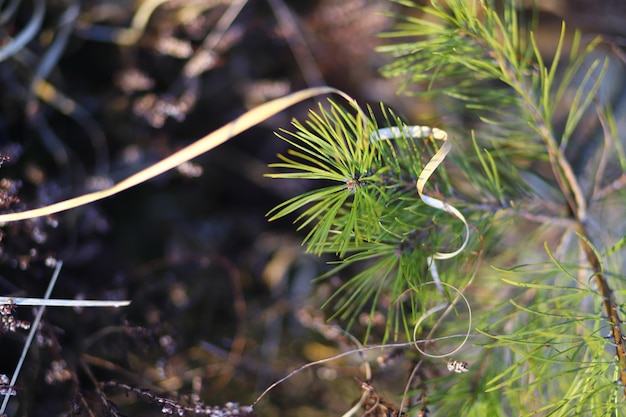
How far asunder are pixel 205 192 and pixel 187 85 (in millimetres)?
244

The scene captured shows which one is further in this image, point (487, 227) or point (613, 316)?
point (487, 227)

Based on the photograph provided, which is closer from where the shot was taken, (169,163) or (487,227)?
(169,163)

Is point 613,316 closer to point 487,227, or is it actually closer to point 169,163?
point 487,227

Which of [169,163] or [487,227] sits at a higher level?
[487,227]

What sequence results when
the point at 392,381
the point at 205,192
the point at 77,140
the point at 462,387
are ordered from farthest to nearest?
1. the point at 205,192
2. the point at 77,140
3. the point at 392,381
4. the point at 462,387

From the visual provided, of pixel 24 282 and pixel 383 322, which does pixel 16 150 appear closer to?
pixel 24 282

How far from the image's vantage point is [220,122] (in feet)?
3.65

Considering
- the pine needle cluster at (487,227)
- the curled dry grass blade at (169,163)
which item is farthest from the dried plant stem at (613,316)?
the curled dry grass blade at (169,163)

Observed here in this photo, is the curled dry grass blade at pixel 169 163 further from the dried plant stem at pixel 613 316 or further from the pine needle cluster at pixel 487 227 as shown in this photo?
the dried plant stem at pixel 613 316

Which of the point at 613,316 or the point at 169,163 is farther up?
the point at 613,316

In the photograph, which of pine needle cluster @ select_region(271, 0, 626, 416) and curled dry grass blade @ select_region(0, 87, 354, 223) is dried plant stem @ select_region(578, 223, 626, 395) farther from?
curled dry grass blade @ select_region(0, 87, 354, 223)

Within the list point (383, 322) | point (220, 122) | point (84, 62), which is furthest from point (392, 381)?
point (84, 62)


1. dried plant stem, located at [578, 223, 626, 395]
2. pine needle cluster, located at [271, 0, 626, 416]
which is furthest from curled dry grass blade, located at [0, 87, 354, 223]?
dried plant stem, located at [578, 223, 626, 395]

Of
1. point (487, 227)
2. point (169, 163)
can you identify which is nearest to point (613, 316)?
point (487, 227)
